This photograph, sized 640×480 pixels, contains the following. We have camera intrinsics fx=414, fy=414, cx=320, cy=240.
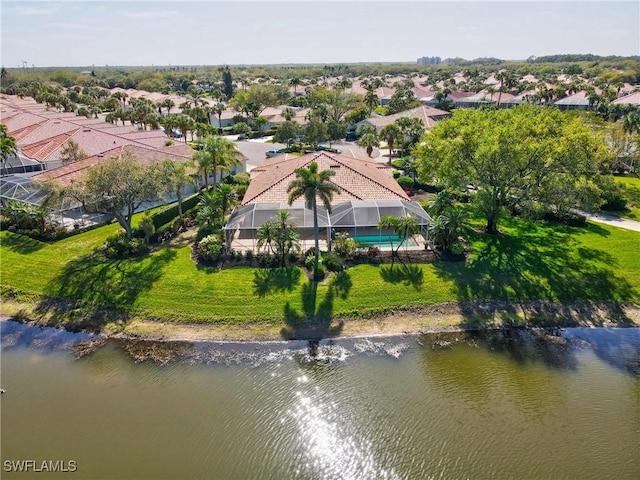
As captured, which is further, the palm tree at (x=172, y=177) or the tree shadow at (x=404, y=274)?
the palm tree at (x=172, y=177)

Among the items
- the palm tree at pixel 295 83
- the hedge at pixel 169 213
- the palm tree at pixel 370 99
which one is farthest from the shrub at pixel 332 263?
the palm tree at pixel 295 83

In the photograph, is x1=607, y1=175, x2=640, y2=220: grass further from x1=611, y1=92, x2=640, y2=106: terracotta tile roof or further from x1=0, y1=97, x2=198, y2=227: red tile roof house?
x1=611, y1=92, x2=640, y2=106: terracotta tile roof

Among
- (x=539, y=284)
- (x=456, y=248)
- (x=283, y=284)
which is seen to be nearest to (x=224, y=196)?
(x=283, y=284)

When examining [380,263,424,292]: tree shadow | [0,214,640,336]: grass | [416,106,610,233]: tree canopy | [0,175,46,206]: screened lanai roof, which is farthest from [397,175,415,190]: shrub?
[0,175,46,206]: screened lanai roof

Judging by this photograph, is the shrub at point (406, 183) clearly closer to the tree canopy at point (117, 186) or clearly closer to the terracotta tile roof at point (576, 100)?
the tree canopy at point (117, 186)

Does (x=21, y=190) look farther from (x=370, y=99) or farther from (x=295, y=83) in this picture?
(x=295, y=83)

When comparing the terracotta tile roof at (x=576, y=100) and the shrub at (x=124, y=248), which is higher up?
the terracotta tile roof at (x=576, y=100)

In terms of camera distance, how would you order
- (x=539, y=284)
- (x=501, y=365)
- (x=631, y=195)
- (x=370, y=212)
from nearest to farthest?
(x=501, y=365)
(x=539, y=284)
(x=370, y=212)
(x=631, y=195)
